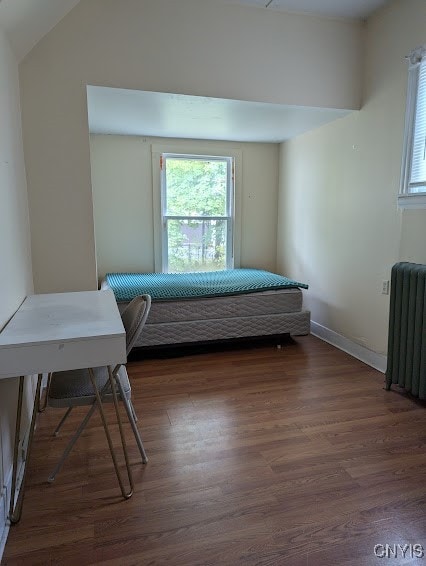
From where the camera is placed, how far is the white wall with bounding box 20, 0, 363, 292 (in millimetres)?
2320

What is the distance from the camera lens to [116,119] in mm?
3221

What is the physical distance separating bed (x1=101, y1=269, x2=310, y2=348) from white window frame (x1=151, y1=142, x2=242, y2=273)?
0.75 metres

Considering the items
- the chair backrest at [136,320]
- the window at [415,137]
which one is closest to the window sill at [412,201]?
the window at [415,137]

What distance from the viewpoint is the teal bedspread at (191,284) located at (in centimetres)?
309

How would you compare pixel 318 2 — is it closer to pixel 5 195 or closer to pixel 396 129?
pixel 396 129

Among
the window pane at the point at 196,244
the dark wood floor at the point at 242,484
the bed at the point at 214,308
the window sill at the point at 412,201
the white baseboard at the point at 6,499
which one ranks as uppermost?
the window sill at the point at 412,201

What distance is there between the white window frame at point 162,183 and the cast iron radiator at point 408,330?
2.25 m

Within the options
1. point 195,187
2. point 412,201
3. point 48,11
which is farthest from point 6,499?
point 195,187

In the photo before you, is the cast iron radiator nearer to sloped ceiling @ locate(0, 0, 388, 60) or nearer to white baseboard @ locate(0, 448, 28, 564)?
sloped ceiling @ locate(0, 0, 388, 60)

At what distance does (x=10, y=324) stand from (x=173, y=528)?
1037mm

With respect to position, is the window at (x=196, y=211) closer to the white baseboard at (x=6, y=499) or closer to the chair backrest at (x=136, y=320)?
the chair backrest at (x=136, y=320)

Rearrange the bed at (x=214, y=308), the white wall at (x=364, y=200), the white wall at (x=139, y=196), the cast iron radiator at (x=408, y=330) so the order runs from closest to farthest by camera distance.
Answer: the cast iron radiator at (x=408, y=330) → the white wall at (x=364, y=200) → the bed at (x=214, y=308) → the white wall at (x=139, y=196)

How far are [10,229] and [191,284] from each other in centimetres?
179

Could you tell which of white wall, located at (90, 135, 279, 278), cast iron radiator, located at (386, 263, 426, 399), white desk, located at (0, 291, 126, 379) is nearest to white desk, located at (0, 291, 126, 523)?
white desk, located at (0, 291, 126, 379)
